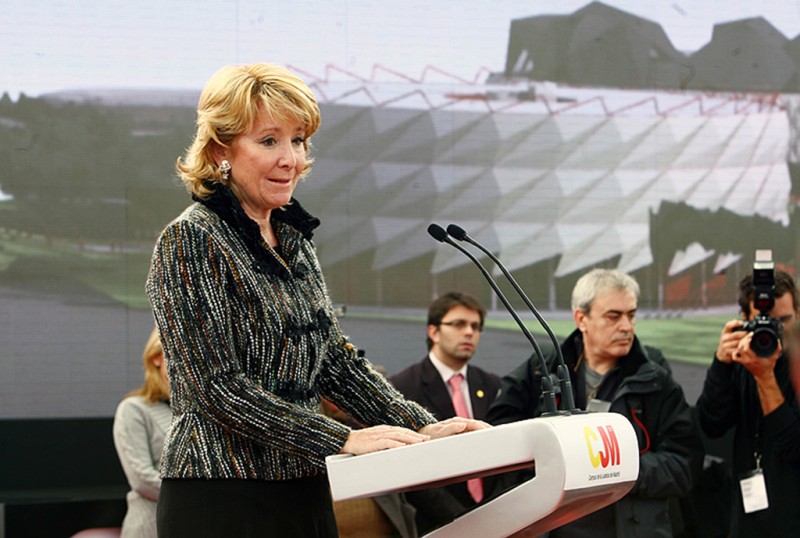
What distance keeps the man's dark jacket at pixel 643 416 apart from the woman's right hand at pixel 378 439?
2.10m

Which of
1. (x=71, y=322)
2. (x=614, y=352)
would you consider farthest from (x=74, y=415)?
(x=614, y=352)

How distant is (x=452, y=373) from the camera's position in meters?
5.12

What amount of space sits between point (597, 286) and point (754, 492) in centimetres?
91

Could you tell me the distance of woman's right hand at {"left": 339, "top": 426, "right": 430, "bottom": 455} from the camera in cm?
178

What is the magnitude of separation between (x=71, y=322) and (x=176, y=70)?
130 centimetres

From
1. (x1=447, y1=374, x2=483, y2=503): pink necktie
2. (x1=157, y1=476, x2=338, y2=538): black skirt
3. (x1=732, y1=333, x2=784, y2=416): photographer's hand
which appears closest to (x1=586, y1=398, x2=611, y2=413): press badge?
(x1=732, y1=333, x2=784, y2=416): photographer's hand

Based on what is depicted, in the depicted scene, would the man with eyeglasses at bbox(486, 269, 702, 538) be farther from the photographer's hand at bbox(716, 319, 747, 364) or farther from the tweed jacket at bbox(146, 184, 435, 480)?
the tweed jacket at bbox(146, 184, 435, 480)

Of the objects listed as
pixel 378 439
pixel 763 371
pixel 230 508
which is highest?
pixel 763 371

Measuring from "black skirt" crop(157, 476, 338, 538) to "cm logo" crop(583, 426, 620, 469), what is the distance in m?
0.54

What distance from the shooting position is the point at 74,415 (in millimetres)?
5395

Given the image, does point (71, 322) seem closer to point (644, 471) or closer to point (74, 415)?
point (74, 415)

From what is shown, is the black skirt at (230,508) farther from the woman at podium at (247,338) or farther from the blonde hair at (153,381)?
the blonde hair at (153,381)

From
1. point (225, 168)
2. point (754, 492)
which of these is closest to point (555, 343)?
point (225, 168)

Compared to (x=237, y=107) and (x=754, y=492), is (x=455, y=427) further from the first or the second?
(x=754, y=492)
